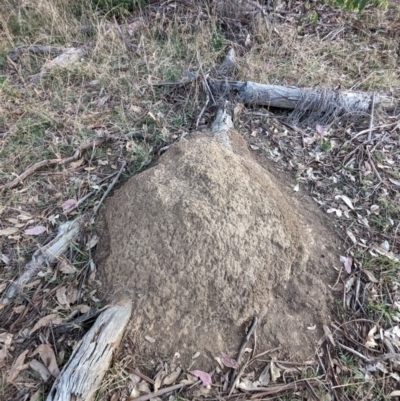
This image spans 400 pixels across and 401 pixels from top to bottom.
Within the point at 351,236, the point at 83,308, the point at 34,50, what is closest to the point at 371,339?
the point at 351,236

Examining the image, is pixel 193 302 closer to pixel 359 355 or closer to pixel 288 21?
pixel 359 355

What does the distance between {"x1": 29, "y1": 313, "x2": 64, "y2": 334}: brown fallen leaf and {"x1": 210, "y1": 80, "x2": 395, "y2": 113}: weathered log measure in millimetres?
2304

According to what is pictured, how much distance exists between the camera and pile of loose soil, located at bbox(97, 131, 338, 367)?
188 centimetres

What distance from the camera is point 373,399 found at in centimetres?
177

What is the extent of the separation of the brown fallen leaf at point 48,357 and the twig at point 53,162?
1225mm

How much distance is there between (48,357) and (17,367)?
5.6 inches

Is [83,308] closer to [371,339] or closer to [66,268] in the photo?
[66,268]

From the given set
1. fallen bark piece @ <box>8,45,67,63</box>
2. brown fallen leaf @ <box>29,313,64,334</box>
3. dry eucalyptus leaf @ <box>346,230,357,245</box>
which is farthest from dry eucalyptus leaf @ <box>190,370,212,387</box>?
fallen bark piece @ <box>8,45,67,63</box>

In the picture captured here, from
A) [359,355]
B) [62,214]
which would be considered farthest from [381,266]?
[62,214]

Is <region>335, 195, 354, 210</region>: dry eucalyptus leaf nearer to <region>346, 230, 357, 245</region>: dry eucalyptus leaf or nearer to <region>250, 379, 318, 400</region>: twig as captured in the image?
<region>346, 230, 357, 245</region>: dry eucalyptus leaf

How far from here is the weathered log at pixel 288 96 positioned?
10.7ft

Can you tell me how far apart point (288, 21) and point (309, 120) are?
1902 millimetres

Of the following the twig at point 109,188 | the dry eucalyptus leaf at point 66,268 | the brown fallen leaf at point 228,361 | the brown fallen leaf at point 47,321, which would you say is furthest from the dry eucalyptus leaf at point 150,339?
the twig at point 109,188

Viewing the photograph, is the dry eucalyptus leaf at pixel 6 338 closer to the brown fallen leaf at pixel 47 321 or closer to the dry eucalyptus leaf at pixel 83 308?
the brown fallen leaf at pixel 47 321
